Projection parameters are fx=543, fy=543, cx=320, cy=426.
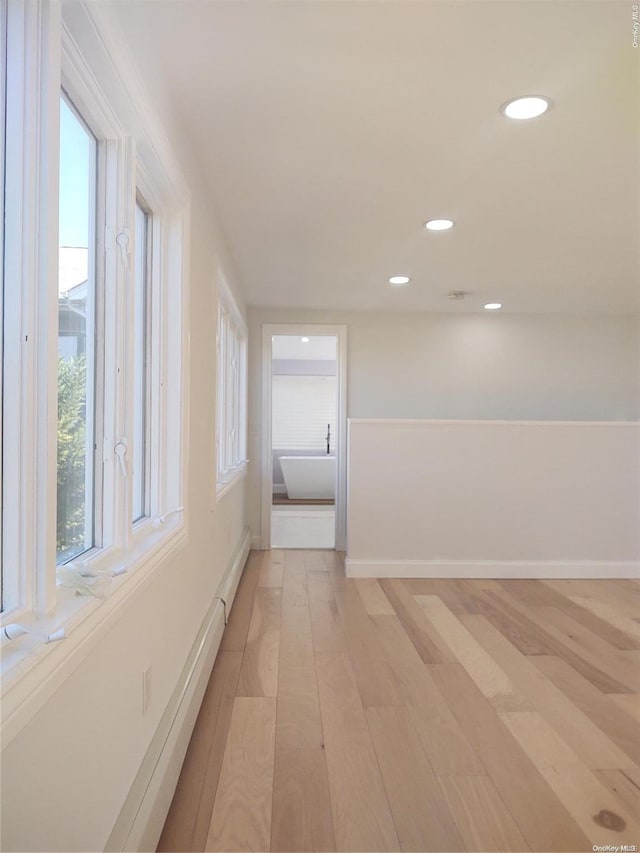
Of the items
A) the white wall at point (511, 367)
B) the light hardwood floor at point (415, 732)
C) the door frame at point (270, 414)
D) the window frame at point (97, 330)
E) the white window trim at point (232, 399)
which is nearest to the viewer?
the window frame at point (97, 330)

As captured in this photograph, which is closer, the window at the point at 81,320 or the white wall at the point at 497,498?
the window at the point at 81,320

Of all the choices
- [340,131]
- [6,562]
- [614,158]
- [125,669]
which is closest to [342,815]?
[125,669]

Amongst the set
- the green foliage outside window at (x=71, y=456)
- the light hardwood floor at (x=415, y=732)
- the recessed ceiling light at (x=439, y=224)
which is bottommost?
the light hardwood floor at (x=415, y=732)

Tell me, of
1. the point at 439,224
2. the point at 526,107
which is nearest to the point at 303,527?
the point at 439,224

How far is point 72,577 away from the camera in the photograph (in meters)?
1.09

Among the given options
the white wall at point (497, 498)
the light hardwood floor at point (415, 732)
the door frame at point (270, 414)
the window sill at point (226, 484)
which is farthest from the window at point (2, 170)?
the door frame at point (270, 414)

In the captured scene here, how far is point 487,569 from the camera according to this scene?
14.0 ft

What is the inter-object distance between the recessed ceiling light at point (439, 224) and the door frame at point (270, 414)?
2.17 meters

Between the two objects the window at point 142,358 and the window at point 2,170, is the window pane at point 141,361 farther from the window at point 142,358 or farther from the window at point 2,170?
the window at point 2,170

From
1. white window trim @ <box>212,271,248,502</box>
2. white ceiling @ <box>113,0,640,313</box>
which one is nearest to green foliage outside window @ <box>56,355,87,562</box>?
white ceiling @ <box>113,0,640,313</box>

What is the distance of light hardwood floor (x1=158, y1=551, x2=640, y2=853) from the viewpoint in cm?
154

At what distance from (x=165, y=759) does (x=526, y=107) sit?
2345 mm

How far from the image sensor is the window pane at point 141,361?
1.77m

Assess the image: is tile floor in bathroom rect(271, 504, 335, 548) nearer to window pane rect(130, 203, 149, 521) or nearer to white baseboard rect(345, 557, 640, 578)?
white baseboard rect(345, 557, 640, 578)
